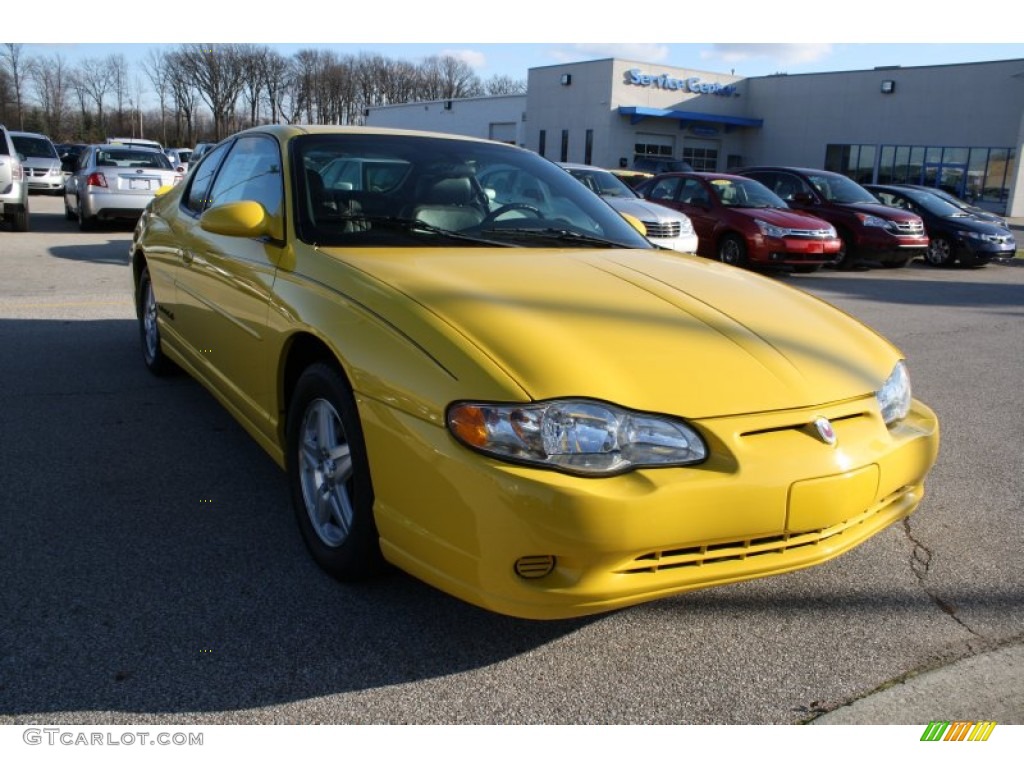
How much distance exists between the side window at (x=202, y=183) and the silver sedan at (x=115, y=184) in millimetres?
9418

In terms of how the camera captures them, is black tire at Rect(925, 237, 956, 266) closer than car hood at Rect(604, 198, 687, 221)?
No

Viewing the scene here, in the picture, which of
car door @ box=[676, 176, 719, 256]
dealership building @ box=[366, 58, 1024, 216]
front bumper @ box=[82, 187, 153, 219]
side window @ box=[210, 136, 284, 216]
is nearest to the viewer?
side window @ box=[210, 136, 284, 216]

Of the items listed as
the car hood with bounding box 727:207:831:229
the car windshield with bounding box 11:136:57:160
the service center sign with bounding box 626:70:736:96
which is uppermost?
the service center sign with bounding box 626:70:736:96

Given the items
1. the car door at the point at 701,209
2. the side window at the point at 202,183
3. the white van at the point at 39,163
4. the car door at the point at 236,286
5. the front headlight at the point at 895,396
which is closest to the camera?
the front headlight at the point at 895,396

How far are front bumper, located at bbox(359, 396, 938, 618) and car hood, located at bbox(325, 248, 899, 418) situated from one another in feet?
0.49

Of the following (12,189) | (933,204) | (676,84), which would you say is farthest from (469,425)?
(676,84)

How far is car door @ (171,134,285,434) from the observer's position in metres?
3.50

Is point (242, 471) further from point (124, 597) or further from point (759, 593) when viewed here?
point (759, 593)

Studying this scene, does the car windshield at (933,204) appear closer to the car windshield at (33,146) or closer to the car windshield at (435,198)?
the car windshield at (435,198)

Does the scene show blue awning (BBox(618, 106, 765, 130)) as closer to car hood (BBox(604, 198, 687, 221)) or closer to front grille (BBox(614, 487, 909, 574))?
car hood (BBox(604, 198, 687, 221))

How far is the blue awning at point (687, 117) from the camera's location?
42.9 metres

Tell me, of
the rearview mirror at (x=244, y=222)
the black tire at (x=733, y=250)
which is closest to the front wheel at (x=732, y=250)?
the black tire at (x=733, y=250)

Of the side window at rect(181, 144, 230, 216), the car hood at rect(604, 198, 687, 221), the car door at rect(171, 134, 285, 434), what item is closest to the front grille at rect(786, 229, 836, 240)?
the car hood at rect(604, 198, 687, 221)

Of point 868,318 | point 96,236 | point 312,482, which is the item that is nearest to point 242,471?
point 312,482
